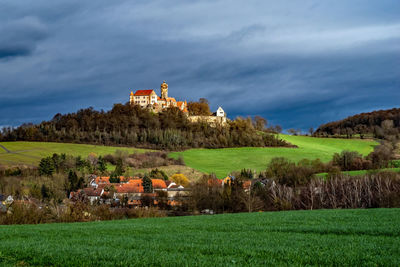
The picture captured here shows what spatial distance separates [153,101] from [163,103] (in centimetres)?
411

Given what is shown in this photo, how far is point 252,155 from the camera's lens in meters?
107

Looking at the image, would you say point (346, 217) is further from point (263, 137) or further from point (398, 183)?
point (263, 137)

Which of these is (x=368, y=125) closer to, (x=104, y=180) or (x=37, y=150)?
(x=104, y=180)

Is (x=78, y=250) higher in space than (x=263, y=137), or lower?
lower

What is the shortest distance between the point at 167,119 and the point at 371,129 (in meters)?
75.9

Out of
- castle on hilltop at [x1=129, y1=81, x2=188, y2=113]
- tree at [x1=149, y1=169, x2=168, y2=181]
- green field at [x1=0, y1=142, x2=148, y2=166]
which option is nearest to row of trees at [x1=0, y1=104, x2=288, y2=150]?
green field at [x1=0, y1=142, x2=148, y2=166]

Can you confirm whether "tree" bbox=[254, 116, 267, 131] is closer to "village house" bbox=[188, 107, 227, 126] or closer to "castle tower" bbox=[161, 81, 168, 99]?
"village house" bbox=[188, 107, 227, 126]

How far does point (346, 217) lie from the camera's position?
2095 cm

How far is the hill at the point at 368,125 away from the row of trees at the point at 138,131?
1436 inches

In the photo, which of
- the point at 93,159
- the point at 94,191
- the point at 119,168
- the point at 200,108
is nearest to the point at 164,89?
the point at 200,108

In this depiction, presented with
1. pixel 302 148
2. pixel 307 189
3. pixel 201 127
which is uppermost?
pixel 201 127

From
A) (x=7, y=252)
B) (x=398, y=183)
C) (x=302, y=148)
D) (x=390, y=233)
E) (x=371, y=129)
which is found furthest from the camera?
(x=371, y=129)

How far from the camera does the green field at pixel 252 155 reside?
310ft

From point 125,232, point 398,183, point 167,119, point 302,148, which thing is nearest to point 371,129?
point 302,148
